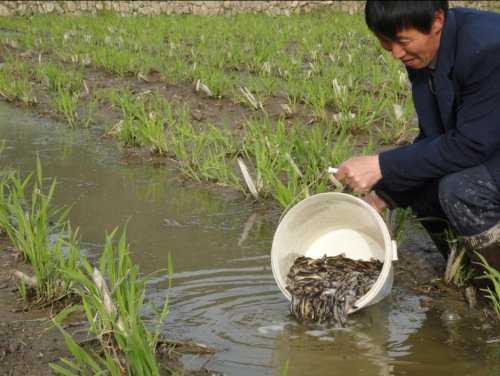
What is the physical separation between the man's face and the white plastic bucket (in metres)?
0.51

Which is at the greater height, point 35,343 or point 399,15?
point 399,15

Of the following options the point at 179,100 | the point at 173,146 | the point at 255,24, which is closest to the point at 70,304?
the point at 173,146

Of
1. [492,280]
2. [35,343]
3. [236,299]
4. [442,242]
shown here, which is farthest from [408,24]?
[35,343]

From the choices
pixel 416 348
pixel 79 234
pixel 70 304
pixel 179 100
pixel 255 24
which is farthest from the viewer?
pixel 255 24

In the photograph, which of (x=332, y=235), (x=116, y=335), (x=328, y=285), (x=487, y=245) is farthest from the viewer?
(x=332, y=235)

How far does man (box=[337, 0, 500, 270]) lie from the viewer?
280 cm

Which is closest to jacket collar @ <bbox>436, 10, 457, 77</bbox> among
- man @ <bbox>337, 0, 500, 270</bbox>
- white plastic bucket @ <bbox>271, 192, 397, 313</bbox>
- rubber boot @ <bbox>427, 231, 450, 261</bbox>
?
man @ <bbox>337, 0, 500, 270</bbox>

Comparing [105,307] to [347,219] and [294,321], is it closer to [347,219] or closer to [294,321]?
[294,321]

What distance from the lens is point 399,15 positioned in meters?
2.72

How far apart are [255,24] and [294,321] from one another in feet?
29.2

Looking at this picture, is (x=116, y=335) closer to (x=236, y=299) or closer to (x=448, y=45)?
(x=236, y=299)

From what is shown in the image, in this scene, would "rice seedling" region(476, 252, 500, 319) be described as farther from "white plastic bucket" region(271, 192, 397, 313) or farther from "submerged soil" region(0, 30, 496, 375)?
"white plastic bucket" region(271, 192, 397, 313)

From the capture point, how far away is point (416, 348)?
2.90 m

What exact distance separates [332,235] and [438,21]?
42.9 inches
